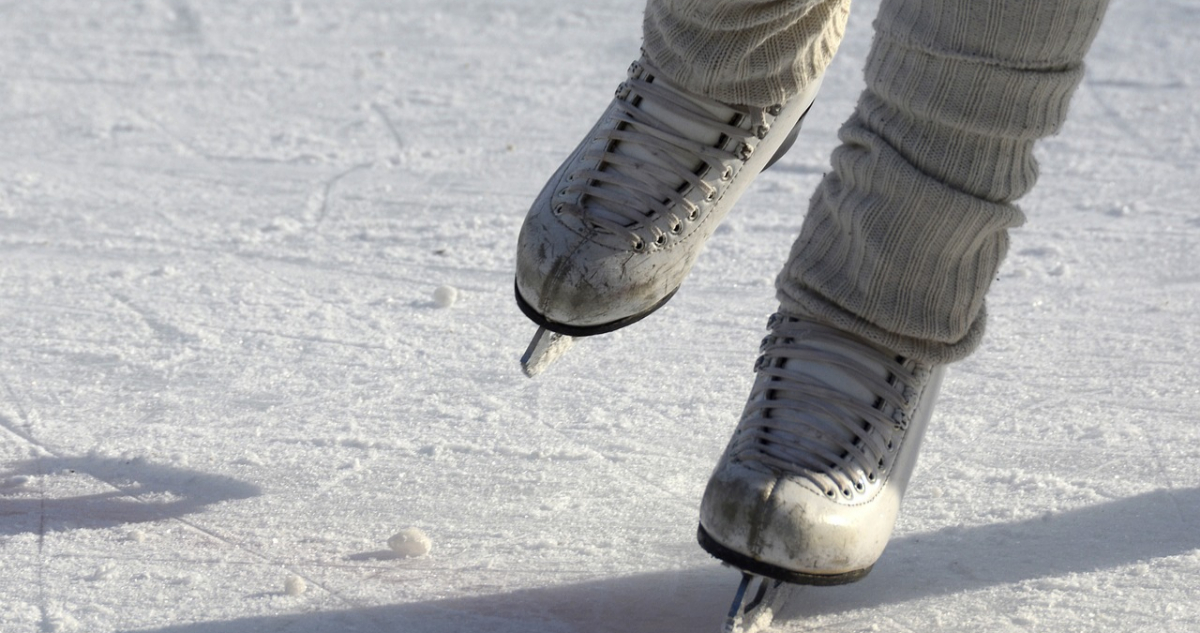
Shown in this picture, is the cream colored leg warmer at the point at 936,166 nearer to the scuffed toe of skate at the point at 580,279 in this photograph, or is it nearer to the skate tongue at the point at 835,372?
the skate tongue at the point at 835,372

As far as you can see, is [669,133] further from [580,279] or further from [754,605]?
[754,605]

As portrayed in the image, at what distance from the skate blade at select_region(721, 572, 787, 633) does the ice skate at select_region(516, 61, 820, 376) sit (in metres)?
0.27

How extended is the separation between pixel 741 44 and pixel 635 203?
0.17 m

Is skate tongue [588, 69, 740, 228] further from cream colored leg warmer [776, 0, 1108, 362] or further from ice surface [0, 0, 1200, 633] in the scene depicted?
ice surface [0, 0, 1200, 633]

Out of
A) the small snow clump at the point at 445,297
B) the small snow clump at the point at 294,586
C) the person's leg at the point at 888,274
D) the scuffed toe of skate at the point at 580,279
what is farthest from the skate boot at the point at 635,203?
the small snow clump at the point at 445,297

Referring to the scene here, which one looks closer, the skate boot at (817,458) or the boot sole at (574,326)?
the skate boot at (817,458)

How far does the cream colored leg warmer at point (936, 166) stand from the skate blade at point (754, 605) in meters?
0.23

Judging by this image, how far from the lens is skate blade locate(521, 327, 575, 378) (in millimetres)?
1222

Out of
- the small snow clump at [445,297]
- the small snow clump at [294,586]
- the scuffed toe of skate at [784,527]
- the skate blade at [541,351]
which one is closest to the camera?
the scuffed toe of skate at [784,527]

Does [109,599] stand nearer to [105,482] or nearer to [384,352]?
[105,482]

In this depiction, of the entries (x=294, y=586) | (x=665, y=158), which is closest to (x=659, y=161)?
(x=665, y=158)

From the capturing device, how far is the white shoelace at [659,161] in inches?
45.8

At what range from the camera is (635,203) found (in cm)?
116

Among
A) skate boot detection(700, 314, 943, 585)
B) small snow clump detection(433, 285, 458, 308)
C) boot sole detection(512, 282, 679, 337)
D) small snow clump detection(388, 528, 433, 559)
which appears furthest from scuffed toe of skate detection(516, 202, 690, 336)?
small snow clump detection(433, 285, 458, 308)
